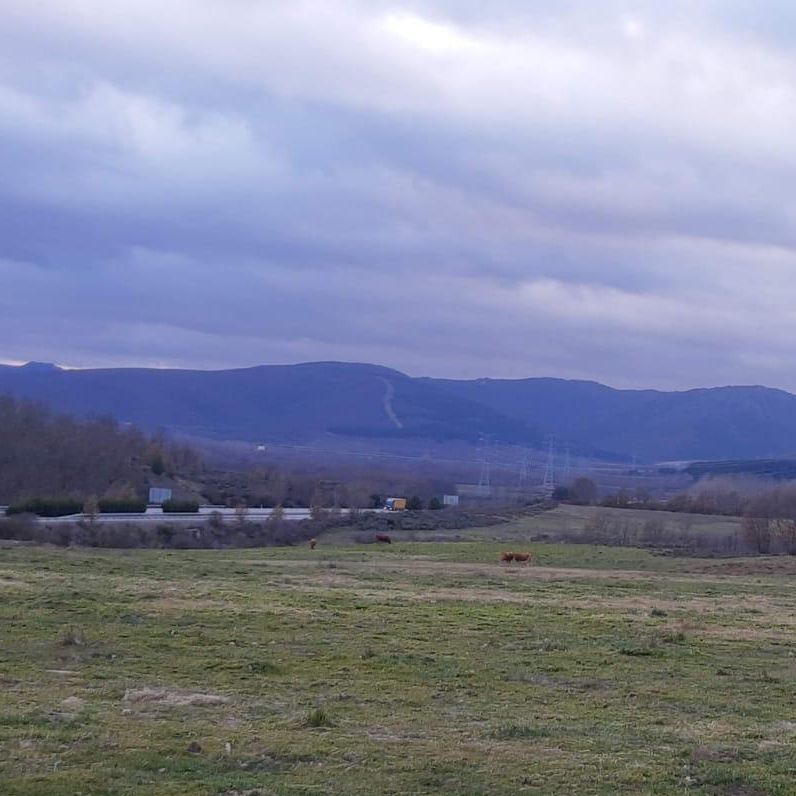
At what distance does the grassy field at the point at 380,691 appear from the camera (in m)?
9.99

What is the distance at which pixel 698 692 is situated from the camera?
15086 mm

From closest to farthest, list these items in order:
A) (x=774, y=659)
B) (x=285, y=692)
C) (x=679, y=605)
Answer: (x=285, y=692)
(x=774, y=659)
(x=679, y=605)

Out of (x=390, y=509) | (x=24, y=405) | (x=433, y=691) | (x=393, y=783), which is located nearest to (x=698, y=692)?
(x=433, y=691)

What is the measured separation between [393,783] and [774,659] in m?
10.8

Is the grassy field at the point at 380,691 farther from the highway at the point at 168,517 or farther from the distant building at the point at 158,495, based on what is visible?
the distant building at the point at 158,495

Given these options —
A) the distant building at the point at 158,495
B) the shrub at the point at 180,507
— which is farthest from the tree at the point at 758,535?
the distant building at the point at 158,495

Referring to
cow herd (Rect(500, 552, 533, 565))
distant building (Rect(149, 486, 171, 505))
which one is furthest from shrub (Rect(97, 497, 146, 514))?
cow herd (Rect(500, 552, 533, 565))

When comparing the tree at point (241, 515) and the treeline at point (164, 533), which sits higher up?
the tree at point (241, 515)

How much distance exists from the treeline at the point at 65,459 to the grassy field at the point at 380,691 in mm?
57797

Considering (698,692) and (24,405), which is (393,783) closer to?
(698,692)

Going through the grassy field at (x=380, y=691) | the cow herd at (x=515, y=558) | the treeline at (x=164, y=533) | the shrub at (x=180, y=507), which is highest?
the grassy field at (x=380, y=691)

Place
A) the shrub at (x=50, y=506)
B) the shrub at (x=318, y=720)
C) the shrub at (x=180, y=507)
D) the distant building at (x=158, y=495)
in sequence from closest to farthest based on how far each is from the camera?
the shrub at (x=318, y=720) < the shrub at (x=50, y=506) < the shrub at (x=180, y=507) < the distant building at (x=158, y=495)

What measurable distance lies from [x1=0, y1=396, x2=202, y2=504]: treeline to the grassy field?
57797 mm

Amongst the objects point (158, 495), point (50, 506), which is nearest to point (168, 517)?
point (50, 506)
